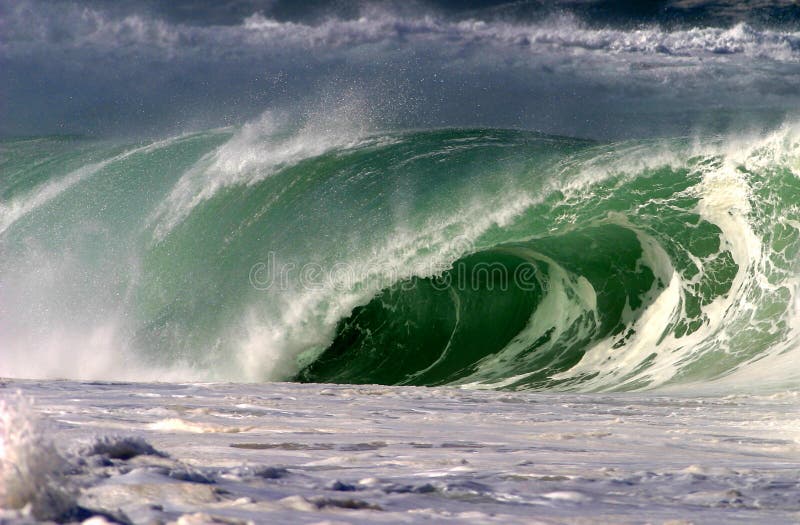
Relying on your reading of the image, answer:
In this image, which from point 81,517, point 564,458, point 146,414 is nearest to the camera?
point 81,517

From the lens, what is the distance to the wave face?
9.52 meters

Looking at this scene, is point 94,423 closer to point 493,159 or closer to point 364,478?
point 364,478

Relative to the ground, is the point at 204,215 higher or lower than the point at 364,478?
higher

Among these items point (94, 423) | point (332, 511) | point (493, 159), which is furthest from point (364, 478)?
point (493, 159)

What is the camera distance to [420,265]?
10.8m

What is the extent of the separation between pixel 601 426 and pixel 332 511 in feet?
8.50

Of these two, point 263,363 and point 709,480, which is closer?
point 709,480

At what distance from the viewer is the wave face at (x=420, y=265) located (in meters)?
9.52

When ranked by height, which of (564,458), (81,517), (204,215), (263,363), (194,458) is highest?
(204,215)

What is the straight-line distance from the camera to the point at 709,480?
2.47 meters

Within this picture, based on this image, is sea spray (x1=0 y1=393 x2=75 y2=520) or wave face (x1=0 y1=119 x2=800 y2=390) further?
wave face (x1=0 y1=119 x2=800 y2=390)

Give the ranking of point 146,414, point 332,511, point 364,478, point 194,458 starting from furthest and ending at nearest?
point 146,414 < point 194,458 < point 364,478 < point 332,511

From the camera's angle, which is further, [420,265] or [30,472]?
[420,265]

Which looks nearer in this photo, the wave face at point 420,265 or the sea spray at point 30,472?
the sea spray at point 30,472
